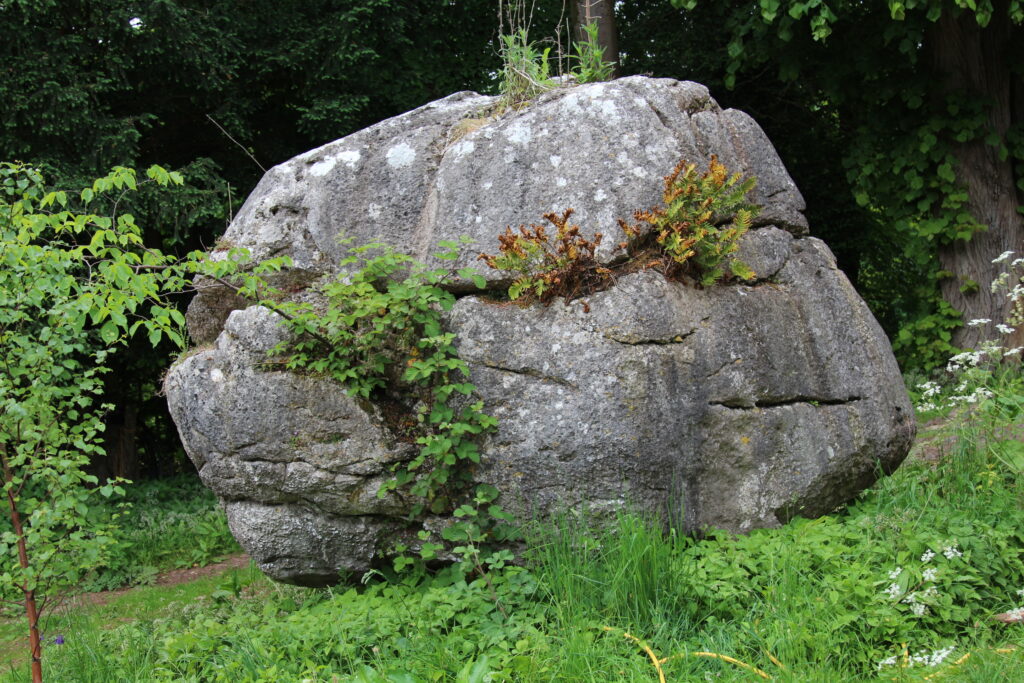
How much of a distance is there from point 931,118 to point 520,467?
5950mm

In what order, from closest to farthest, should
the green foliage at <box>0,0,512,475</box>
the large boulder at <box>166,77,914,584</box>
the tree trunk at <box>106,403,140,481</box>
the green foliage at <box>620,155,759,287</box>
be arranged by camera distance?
the large boulder at <box>166,77,914,584</box> < the green foliage at <box>620,155,759,287</box> < the green foliage at <box>0,0,512,475</box> < the tree trunk at <box>106,403,140,481</box>

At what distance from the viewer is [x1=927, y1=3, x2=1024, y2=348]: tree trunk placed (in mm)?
7734

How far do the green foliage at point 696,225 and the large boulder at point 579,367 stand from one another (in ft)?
0.41

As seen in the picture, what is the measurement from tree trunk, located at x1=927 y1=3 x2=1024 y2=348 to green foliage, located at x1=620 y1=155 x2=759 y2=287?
15.3 ft

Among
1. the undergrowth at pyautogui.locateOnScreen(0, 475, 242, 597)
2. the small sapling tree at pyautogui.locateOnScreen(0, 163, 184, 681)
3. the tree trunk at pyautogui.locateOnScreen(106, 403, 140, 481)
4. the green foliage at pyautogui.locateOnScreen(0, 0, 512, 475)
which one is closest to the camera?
the small sapling tree at pyautogui.locateOnScreen(0, 163, 184, 681)

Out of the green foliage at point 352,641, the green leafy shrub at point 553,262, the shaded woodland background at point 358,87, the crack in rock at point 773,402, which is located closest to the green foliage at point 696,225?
the green leafy shrub at point 553,262

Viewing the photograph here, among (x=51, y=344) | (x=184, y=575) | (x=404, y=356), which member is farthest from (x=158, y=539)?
(x=51, y=344)

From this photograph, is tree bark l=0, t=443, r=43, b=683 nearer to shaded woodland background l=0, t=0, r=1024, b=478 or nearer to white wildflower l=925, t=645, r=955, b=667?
white wildflower l=925, t=645, r=955, b=667

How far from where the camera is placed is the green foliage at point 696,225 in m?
4.27

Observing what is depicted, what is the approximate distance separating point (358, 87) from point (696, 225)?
5.73 m

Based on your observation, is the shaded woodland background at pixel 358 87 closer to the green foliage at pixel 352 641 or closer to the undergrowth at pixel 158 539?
the undergrowth at pixel 158 539

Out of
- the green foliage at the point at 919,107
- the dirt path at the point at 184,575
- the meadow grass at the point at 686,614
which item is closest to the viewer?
the meadow grass at the point at 686,614

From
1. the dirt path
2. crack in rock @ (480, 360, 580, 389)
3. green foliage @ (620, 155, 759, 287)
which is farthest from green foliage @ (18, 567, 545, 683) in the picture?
the dirt path

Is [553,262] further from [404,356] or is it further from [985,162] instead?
[985,162]
